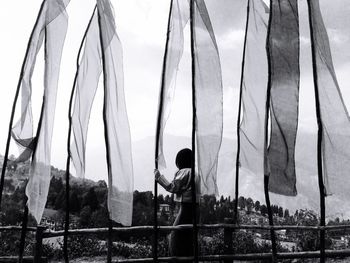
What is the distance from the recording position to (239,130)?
213 inches

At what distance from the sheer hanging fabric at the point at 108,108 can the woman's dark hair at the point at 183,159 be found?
23.9 inches

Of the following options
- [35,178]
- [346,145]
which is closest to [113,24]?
[35,178]

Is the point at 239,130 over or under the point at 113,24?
under

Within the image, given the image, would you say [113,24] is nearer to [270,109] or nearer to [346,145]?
[270,109]

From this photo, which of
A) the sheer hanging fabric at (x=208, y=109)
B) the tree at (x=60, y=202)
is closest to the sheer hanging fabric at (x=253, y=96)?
the sheer hanging fabric at (x=208, y=109)

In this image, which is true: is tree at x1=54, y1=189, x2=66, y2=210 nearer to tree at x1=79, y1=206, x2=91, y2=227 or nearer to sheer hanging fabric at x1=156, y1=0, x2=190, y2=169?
tree at x1=79, y1=206, x2=91, y2=227

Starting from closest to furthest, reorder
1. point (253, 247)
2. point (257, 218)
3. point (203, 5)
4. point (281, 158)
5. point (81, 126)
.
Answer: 1. point (281, 158)
2. point (203, 5)
3. point (81, 126)
4. point (253, 247)
5. point (257, 218)

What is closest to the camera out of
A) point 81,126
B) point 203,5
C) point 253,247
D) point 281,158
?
point 281,158

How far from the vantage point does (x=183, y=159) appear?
211 inches

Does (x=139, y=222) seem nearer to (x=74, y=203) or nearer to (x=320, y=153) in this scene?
(x=74, y=203)

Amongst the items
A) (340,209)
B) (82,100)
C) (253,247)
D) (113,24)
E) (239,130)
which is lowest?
(253,247)

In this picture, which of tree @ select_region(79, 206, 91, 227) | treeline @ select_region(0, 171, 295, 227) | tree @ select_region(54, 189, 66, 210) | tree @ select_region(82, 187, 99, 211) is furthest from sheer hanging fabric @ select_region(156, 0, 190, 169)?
tree @ select_region(54, 189, 66, 210)

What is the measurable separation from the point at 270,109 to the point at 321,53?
79 cm

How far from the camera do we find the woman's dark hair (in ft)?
17.6
